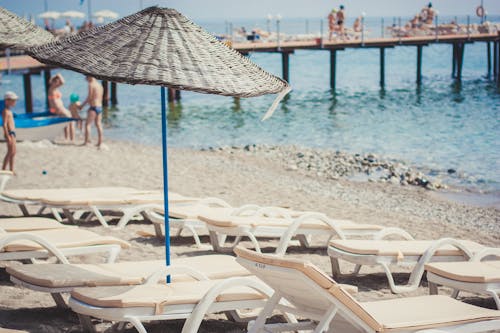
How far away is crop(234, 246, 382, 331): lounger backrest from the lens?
3480 mm

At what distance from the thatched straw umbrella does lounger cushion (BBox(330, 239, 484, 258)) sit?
1.56 metres

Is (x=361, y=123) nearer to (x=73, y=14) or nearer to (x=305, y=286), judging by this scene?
(x=305, y=286)

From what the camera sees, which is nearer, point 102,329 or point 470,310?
point 470,310

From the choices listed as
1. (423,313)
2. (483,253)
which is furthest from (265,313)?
(483,253)

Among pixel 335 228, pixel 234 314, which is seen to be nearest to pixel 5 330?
pixel 234 314

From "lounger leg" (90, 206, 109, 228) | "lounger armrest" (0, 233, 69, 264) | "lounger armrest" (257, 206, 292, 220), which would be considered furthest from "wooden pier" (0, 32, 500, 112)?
"lounger armrest" (0, 233, 69, 264)

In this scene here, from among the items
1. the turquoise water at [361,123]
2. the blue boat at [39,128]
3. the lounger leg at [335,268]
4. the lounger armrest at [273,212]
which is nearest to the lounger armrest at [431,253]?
the lounger leg at [335,268]

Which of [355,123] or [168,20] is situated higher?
[168,20]

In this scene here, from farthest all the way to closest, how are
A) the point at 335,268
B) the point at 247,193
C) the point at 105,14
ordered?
the point at 105,14 < the point at 247,193 < the point at 335,268

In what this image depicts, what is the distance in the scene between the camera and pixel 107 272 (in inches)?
179

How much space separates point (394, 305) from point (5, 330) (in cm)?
213

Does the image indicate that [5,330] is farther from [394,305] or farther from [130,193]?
[130,193]

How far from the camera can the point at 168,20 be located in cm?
424

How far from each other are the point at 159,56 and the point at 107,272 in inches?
56.0
